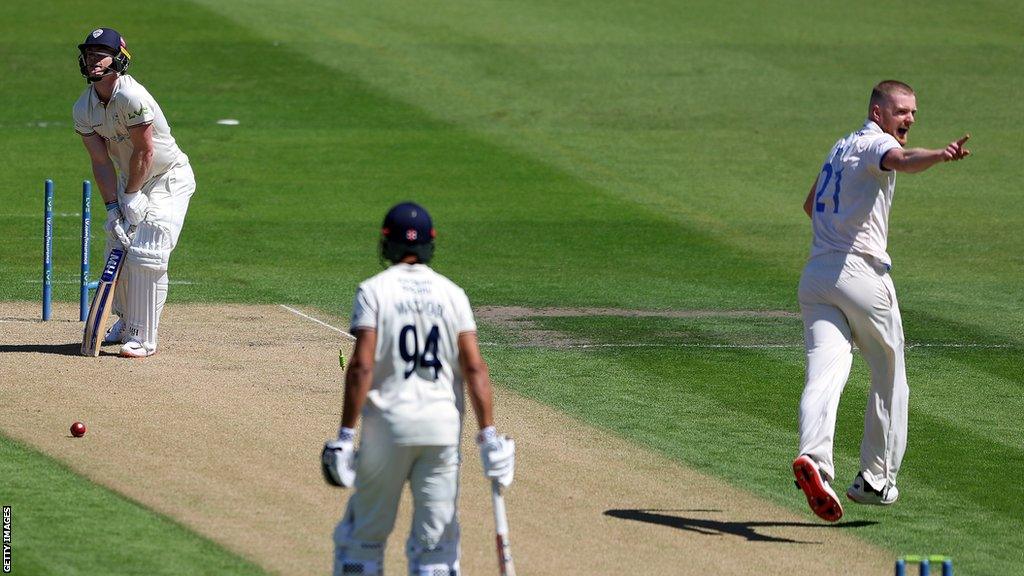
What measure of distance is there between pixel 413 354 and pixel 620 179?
1682cm

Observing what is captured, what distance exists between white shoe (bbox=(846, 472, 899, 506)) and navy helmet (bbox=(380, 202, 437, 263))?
3479mm

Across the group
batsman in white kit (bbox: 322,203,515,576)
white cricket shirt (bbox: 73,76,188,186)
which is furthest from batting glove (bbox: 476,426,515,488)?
white cricket shirt (bbox: 73,76,188,186)

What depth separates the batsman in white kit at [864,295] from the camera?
369 inches

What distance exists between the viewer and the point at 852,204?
946 cm

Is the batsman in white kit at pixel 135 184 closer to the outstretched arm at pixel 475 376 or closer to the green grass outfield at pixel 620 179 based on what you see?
the green grass outfield at pixel 620 179

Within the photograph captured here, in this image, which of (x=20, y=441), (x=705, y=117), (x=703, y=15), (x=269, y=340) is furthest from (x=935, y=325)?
(x=703, y=15)

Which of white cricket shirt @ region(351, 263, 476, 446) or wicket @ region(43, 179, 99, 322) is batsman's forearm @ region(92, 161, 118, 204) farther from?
white cricket shirt @ region(351, 263, 476, 446)

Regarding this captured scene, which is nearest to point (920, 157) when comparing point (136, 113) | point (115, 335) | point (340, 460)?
point (340, 460)

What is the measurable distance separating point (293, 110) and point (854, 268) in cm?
1904

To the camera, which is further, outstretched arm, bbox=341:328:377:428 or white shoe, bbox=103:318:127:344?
white shoe, bbox=103:318:127:344

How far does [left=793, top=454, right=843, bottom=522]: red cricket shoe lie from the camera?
889 centimetres

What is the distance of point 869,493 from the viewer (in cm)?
952

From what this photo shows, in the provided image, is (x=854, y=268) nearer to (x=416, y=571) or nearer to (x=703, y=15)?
(x=416, y=571)

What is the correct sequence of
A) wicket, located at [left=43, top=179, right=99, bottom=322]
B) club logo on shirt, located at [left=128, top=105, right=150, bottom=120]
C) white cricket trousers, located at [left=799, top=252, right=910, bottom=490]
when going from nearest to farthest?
white cricket trousers, located at [left=799, top=252, right=910, bottom=490] → club logo on shirt, located at [left=128, top=105, right=150, bottom=120] → wicket, located at [left=43, top=179, right=99, bottom=322]
